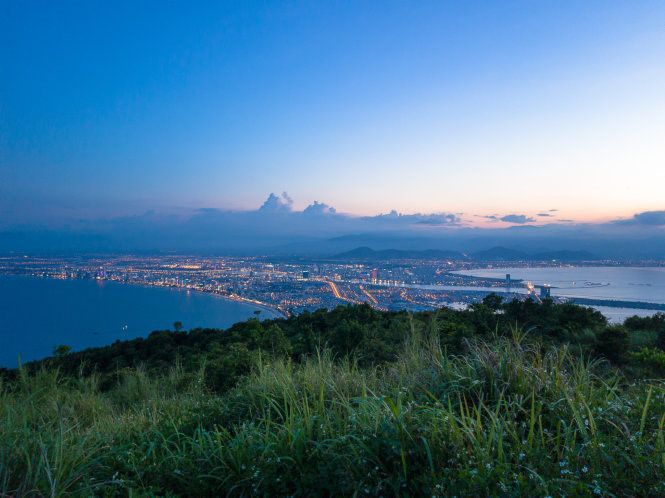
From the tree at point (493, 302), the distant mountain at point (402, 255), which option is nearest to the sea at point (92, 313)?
the tree at point (493, 302)

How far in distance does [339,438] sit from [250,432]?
1049 mm

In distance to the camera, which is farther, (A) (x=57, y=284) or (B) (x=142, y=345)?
(A) (x=57, y=284)

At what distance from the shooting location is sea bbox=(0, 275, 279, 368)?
25344 millimetres

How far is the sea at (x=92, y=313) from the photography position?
998 inches

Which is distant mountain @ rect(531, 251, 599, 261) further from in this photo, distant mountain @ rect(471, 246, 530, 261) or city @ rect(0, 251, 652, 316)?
city @ rect(0, 251, 652, 316)

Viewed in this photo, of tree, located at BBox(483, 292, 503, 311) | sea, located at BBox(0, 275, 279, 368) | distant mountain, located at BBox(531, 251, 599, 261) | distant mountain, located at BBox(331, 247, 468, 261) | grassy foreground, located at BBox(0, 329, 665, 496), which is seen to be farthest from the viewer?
distant mountain, located at BBox(331, 247, 468, 261)

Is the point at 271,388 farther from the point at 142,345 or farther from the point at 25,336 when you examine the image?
the point at 25,336

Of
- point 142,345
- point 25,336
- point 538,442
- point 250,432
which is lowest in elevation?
point 25,336

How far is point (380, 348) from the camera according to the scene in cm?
732

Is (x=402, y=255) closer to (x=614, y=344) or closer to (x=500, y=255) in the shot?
(x=500, y=255)

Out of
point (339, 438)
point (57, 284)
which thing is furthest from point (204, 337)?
point (57, 284)

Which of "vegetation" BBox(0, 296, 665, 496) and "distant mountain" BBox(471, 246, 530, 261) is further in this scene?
"distant mountain" BBox(471, 246, 530, 261)

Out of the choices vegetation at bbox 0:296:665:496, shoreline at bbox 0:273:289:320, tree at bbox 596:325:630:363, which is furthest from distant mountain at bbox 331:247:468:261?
vegetation at bbox 0:296:665:496

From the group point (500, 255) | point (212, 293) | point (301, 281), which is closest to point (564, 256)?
point (500, 255)
